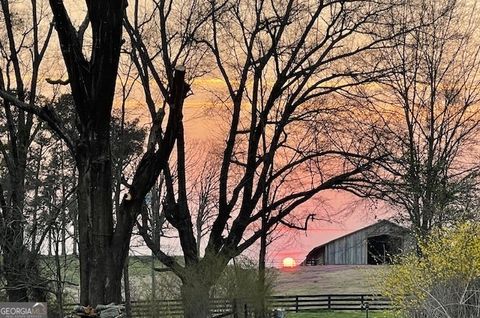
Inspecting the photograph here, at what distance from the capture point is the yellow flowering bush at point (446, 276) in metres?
12.7

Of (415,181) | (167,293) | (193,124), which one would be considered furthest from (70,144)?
(193,124)

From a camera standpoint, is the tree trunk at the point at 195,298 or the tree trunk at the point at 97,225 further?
the tree trunk at the point at 195,298

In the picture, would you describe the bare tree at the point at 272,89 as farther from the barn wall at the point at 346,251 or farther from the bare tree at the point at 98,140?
the barn wall at the point at 346,251

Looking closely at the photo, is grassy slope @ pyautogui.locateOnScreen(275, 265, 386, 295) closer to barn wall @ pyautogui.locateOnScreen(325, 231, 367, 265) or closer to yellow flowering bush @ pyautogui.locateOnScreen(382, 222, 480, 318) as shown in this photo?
barn wall @ pyautogui.locateOnScreen(325, 231, 367, 265)

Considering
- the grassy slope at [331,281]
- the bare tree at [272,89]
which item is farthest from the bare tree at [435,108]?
the grassy slope at [331,281]

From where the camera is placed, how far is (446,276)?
13289mm

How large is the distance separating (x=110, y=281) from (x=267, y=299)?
10.9 m

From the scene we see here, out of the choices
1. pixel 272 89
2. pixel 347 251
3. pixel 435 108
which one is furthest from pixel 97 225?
pixel 347 251

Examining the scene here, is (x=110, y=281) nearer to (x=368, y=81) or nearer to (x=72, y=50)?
(x=72, y=50)

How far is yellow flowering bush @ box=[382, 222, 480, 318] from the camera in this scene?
1266 centimetres

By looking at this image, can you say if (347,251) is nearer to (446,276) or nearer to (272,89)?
(272,89)

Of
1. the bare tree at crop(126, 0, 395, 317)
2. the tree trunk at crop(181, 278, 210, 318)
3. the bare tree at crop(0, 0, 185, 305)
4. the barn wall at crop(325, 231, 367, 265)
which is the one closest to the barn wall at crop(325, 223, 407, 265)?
the barn wall at crop(325, 231, 367, 265)

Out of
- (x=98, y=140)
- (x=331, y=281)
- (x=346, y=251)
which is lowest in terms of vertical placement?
(x=331, y=281)

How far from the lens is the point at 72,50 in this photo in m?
7.84
